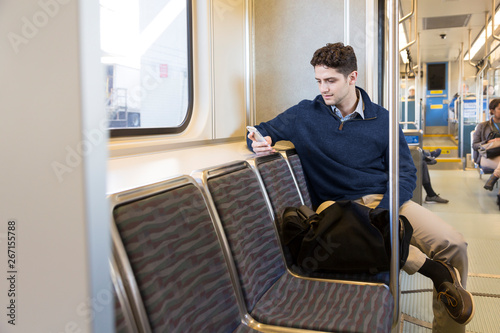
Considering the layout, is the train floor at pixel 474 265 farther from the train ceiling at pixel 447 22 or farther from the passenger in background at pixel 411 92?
the passenger in background at pixel 411 92

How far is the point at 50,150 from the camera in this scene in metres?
0.32

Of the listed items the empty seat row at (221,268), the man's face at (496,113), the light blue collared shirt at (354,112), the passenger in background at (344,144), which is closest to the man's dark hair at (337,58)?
the passenger in background at (344,144)

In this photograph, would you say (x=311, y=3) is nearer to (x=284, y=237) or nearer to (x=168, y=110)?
(x=168, y=110)

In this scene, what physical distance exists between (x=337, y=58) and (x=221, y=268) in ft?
4.92

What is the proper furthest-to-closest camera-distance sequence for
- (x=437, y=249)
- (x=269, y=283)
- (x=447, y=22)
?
(x=447, y=22), (x=437, y=249), (x=269, y=283)

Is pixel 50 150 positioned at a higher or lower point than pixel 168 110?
lower

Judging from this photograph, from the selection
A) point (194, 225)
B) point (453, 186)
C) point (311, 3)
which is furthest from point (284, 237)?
point (453, 186)

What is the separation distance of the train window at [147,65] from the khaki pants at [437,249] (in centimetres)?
137

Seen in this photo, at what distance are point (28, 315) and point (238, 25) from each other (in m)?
2.89

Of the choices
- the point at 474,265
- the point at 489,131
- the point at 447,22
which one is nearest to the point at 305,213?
the point at 474,265

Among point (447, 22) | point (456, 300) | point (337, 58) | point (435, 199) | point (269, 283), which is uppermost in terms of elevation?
point (447, 22)

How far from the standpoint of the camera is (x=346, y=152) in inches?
96.1

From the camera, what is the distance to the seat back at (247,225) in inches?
58.8

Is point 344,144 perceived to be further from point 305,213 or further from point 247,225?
point 247,225
